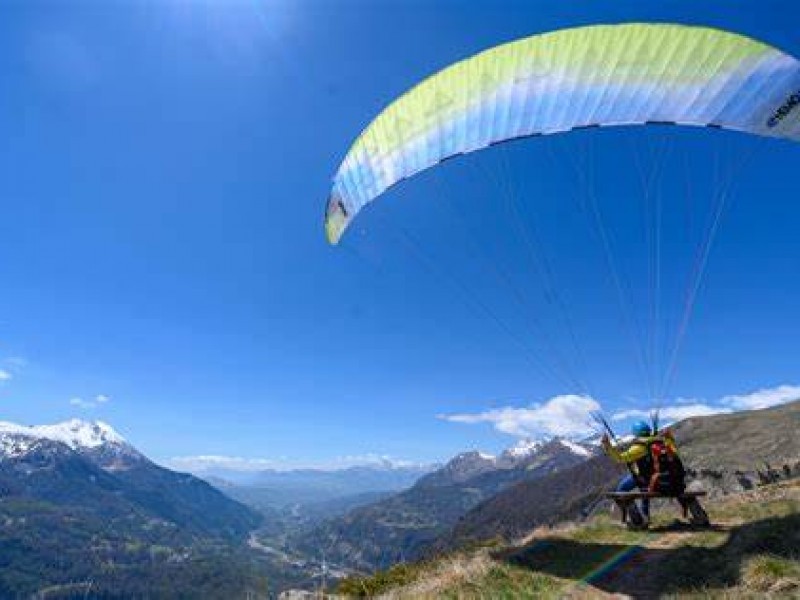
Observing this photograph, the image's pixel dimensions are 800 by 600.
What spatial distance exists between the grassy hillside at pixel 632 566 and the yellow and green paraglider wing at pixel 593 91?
30.2 ft

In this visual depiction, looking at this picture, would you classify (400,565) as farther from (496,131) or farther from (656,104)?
(656,104)

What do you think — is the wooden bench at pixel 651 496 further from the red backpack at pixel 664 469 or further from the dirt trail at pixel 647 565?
the dirt trail at pixel 647 565

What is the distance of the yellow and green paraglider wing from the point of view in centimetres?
1466

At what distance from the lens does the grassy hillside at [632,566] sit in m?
12.2

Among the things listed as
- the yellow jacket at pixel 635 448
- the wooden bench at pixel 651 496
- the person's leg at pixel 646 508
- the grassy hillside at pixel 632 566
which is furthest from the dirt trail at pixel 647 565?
the yellow jacket at pixel 635 448

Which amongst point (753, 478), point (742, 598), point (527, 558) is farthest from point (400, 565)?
point (753, 478)

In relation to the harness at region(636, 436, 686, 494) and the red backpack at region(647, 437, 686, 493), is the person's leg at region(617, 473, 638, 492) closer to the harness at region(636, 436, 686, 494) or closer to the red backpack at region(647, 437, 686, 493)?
the harness at region(636, 436, 686, 494)

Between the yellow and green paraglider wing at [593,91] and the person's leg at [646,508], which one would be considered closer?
the yellow and green paraglider wing at [593,91]

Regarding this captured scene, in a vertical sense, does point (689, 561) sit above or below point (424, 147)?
below

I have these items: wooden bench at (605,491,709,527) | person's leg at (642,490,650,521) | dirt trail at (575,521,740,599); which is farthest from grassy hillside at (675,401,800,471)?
dirt trail at (575,521,740,599)

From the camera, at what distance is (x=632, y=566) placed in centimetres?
1477

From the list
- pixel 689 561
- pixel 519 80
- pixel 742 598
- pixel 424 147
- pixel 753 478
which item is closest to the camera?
pixel 742 598

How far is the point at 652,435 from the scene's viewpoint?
1783 centimetres

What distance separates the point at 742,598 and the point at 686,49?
11.5 m
